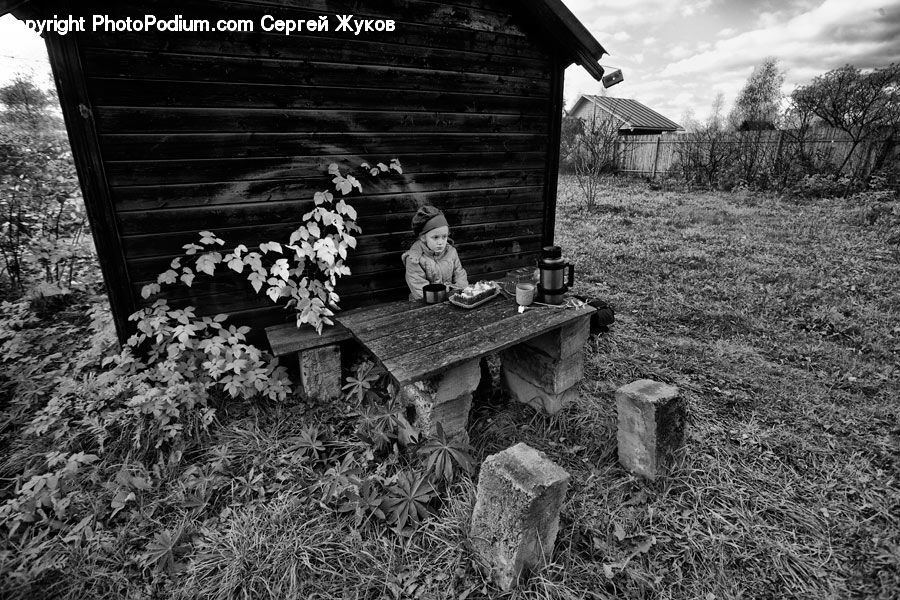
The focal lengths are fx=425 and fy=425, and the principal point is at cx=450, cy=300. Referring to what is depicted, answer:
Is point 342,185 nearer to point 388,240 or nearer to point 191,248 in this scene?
point 388,240

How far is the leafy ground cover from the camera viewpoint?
2.13m

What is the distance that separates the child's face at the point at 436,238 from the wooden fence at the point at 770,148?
14160mm

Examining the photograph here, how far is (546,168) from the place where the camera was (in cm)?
501

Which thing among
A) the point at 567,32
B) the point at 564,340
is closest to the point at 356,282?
the point at 564,340

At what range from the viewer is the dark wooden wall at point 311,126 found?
305cm

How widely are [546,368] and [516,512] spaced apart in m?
1.51

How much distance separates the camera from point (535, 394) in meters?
3.41

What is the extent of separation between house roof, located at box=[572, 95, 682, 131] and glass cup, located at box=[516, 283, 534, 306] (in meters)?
22.9

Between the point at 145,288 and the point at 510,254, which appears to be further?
the point at 510,254

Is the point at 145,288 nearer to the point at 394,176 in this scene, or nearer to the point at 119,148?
the point at 119,148

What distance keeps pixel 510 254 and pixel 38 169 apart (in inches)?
213

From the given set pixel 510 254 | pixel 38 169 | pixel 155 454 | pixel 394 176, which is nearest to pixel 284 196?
pixel 394 176

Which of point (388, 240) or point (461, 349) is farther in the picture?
point (388, 240)

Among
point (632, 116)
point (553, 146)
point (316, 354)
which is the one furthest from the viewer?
point (632, 116)
